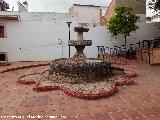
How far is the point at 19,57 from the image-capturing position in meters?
21.0

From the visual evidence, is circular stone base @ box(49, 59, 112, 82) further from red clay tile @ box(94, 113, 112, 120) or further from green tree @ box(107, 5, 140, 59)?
green tree @ box(107, 5, 140, 59)

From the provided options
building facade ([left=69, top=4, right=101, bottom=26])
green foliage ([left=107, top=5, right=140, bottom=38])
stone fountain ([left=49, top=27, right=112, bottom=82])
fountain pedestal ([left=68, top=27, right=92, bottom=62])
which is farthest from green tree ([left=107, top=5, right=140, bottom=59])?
building facade ([left=69, top=4, right=101, bottom=26])

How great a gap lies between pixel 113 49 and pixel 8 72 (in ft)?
31.6

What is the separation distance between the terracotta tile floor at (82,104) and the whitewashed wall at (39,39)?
34.2 feet

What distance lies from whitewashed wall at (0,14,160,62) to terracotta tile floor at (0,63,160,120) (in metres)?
10.4

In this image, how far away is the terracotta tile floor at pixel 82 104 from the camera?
720 centimetres

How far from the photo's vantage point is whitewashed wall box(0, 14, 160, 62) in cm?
2081

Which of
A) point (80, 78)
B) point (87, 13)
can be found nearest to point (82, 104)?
point (80, 78)

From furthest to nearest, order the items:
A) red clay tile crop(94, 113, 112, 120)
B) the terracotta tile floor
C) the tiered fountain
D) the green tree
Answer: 1. the green tree
2. the tiered fountain
3. the terracotta tile floor
4. red clay tile crop(94, 113, 112, 120)

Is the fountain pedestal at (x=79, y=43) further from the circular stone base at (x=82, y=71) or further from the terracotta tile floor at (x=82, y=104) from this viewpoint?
the terracotta tile floor at (x=82, y=104)

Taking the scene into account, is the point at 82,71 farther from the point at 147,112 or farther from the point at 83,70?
the point at 147,112

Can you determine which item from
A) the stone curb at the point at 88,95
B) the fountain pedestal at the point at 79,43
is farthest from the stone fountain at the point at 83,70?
the fountain pedestal at the point at 79,43

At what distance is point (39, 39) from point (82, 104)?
44.9ft

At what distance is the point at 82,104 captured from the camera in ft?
26.9
